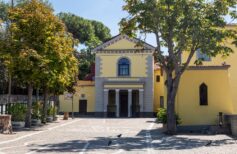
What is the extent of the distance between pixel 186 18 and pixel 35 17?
9.87 meters

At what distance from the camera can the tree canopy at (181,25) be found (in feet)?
68.0

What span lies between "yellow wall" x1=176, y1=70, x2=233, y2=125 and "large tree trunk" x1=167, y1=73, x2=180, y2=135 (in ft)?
8.83

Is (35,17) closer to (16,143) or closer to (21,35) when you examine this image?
(21,35)

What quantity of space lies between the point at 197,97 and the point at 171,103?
3.33 meters

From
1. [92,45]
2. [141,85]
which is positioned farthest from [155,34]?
[92,45]

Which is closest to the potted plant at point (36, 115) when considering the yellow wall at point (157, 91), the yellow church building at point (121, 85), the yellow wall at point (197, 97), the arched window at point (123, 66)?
the yellow wall at point (197, 97)

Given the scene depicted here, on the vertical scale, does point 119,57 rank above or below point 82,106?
above

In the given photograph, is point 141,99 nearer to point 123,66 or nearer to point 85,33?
point 123,66

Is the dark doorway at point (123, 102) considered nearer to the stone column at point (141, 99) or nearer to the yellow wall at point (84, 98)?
the stone column at point (141, 99)

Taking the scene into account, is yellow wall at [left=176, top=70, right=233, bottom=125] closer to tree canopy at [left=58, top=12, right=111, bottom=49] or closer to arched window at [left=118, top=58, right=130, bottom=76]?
arched window at [left=118, top=58, right=130, bottom=76]

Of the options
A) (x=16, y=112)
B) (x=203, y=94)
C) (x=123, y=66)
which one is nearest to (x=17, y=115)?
(x=16, y=112)

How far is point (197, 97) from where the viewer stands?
25.0 meters

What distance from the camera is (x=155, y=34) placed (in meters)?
22.5

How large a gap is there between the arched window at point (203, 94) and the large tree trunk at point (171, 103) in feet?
10.6
